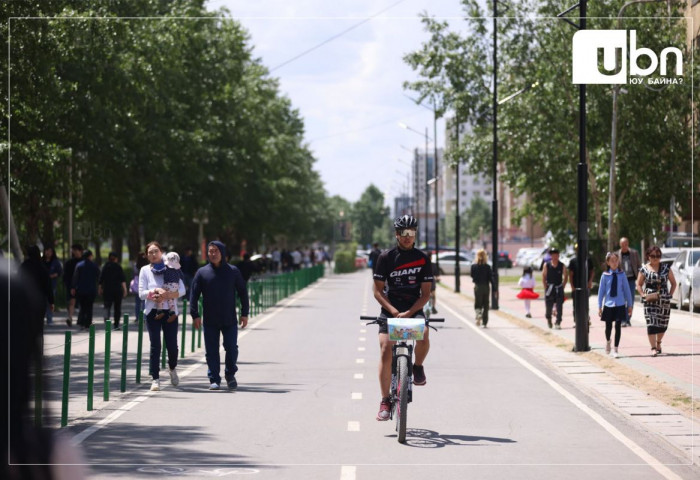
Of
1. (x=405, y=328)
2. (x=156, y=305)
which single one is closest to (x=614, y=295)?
(x=156, y=305)

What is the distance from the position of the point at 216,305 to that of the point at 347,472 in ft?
20.1

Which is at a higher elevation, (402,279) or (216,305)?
(402,279)

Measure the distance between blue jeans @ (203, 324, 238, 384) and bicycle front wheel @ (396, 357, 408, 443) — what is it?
15.3 ft

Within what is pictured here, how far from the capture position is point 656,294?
1795 centimetres

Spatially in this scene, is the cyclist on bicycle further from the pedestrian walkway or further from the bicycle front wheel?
the pedestrian walkway

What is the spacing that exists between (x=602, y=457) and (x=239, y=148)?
46674 millimetres

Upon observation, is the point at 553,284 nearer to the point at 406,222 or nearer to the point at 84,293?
the point at 84,293

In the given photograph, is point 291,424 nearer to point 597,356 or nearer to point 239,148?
point 597,356

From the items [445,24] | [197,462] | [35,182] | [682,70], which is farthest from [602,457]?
[445,24]

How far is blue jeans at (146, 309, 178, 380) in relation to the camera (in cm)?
1426

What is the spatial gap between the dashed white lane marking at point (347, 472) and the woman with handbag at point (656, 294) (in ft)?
33.7

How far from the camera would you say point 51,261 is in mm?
28922

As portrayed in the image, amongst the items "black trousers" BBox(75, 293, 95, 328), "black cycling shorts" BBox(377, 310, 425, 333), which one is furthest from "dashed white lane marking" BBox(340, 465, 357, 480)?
"black trousers" BBox(75, 293, 95, 328)

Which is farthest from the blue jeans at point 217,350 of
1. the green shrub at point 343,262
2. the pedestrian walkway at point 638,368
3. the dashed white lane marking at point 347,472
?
the green shrub at point 343,262
